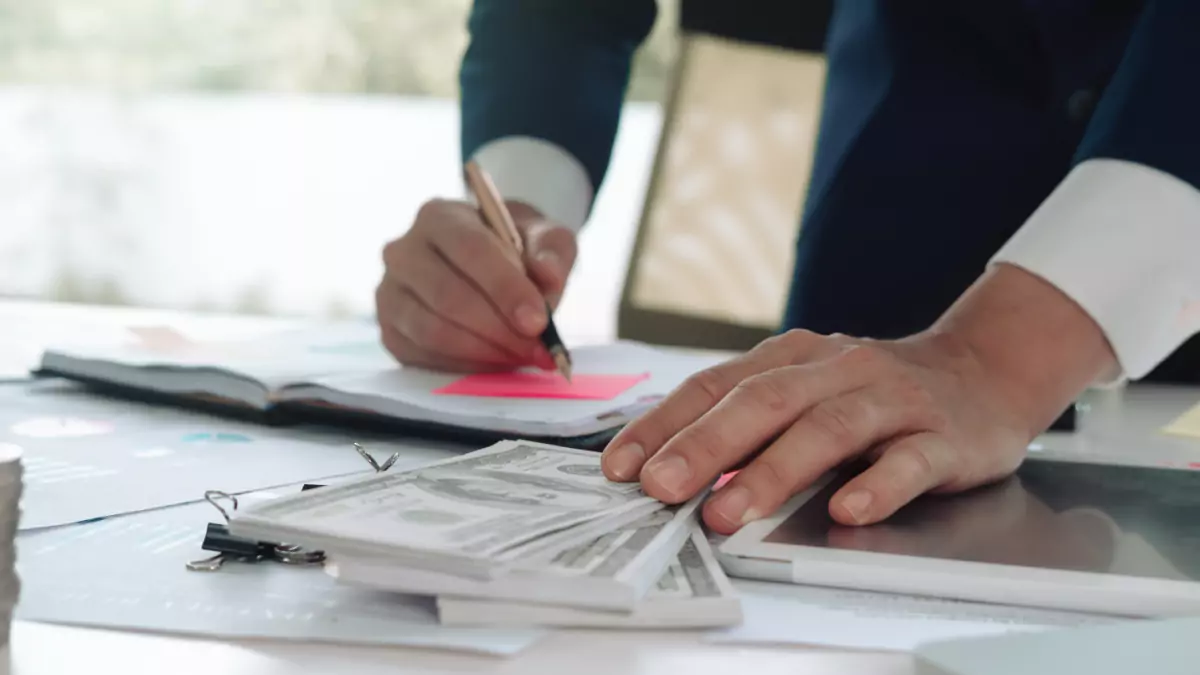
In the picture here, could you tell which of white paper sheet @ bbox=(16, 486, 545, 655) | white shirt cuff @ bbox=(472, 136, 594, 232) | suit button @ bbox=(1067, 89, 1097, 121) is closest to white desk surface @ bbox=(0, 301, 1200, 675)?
white paper sheet @ bbox=(16, 486, 545, 655)

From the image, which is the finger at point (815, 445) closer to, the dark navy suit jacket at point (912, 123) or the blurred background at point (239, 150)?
the dark navy suit jacket at point (912, 123)

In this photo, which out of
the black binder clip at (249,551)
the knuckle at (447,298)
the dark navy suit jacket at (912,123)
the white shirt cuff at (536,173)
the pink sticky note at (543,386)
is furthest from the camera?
the white shirt cuff at (536,173)

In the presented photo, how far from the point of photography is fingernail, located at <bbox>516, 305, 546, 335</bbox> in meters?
1.01

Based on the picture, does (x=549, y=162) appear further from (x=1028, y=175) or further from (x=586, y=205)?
(x=1028, y=175)

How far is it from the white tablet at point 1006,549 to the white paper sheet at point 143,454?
1.03 ft

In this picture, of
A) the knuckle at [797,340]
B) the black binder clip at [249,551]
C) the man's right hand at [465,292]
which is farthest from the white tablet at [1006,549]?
the man's right hand at [465,292]

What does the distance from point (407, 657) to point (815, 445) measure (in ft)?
0.94

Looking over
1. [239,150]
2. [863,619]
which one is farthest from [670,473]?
[239,150]

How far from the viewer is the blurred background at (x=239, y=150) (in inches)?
117

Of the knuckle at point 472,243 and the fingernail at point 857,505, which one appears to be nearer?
the fingernail at point 857,505

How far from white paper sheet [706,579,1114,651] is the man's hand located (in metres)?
0.08

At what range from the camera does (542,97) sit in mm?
1393

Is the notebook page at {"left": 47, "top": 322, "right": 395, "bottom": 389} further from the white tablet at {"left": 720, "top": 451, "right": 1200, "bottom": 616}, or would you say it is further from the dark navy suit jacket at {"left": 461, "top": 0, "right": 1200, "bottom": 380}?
the white tablet at {"left": 720, "top": 451, "right": 1200, "bottom": 616}

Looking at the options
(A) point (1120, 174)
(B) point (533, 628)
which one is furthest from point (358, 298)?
(B) point (533, 628)
